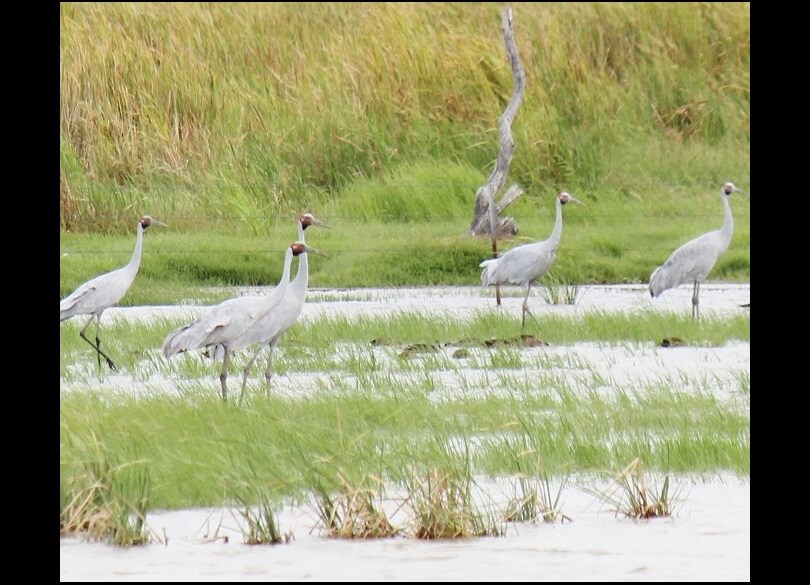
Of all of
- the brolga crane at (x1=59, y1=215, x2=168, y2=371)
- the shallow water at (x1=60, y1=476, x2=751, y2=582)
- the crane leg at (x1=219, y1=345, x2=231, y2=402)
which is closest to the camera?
the shallow water at (x1=60, y1=476, x2=751, y2=582)

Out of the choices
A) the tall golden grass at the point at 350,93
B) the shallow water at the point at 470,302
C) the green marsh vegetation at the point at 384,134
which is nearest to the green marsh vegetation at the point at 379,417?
the shallow water at the point at 470,302

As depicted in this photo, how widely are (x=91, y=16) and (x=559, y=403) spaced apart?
30.1ft

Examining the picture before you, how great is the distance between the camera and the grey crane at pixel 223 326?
24.5 feet

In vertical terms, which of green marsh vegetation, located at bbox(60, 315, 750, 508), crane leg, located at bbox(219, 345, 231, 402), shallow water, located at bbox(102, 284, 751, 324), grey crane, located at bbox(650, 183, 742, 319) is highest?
grey crane, located at bbox(650, 183, 742, 319)

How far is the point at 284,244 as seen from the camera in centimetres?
1244

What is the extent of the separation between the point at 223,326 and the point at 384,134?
7.20 m

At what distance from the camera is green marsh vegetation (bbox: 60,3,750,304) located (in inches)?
490

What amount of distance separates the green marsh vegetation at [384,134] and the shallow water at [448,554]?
602 centimetres

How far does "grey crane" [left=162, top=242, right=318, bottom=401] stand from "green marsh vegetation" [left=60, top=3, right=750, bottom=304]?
3.72 meters

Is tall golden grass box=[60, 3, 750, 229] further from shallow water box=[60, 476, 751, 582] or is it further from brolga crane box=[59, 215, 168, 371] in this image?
shallow water box=[60, 476, 751, 582]

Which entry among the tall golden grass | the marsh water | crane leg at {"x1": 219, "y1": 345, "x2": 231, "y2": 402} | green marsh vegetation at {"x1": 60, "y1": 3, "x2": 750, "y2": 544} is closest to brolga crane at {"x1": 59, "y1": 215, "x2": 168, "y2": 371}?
green marsh vegetation at {"x1": 60, "y1": 3, "x2": 750, "y2": 544}
